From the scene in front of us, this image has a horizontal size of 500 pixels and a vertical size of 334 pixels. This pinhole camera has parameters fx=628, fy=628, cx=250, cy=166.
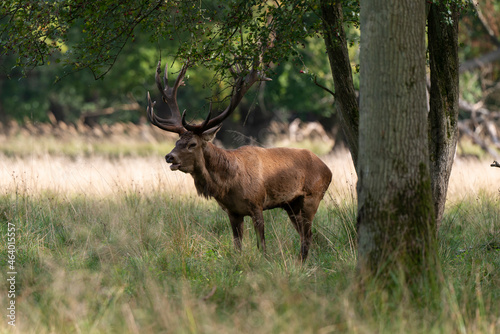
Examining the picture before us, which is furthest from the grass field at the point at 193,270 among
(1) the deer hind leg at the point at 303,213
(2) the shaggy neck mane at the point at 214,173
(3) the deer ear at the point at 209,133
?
(3) the deer ear at the point at 209,133

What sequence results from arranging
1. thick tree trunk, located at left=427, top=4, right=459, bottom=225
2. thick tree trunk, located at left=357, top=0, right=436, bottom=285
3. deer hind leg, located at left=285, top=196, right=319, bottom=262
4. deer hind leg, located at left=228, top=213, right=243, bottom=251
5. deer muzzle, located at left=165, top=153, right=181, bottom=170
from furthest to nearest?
deer hind leg, located at left=285, top=196, right=319, bottom=262 < deer hind leg, located at left=228, top=213, right=243, bottom=251 < deer muzzle, located at left=165, top=153, right=181, bottom=170 < thick tree trunk, located at left=427, top=4, right=459, bottom=225 < thick tree trunk, located at left=357, top=0, right=436, bottom=285

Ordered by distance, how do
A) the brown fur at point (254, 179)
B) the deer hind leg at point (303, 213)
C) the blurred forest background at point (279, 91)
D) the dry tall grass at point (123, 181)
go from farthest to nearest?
the blurred forest background at point (279, 91) < the dry tall grass at point (123, 181) < the deer hind leg at point (303, 213) < the brown fur at point (254, 179)

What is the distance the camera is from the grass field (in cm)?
428

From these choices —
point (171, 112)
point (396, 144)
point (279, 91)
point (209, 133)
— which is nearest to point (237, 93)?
point (209, 133)

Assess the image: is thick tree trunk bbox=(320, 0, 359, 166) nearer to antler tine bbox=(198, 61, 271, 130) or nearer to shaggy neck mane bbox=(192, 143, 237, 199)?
antler tine bbox=(198, 61, 271, 130)

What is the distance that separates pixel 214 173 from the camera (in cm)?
718

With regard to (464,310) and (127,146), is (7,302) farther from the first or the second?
(127,146)

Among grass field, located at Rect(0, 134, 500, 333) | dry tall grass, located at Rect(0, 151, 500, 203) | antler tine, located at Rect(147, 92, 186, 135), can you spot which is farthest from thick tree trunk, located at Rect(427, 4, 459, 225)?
antler tine, located at Rect(147, 92, 186, 135)

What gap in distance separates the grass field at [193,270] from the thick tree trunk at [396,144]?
0.29 m

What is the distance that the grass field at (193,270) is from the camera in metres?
4.28

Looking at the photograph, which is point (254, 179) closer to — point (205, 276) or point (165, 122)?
point (165, 122)

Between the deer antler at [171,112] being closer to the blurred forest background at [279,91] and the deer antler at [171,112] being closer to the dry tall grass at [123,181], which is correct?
the dry tall grass at [123,181]

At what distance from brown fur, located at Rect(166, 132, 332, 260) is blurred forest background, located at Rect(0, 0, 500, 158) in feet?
24.5

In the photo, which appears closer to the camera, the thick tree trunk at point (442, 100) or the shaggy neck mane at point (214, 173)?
the thick tree trunk at point (442, 100)
